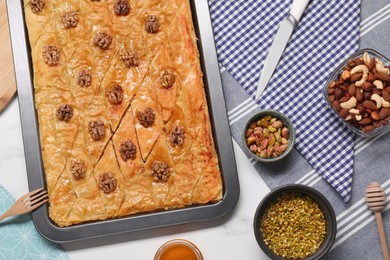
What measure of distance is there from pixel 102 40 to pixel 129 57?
16cm

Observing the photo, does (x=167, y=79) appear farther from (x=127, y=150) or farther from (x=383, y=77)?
(x=383, y=77)

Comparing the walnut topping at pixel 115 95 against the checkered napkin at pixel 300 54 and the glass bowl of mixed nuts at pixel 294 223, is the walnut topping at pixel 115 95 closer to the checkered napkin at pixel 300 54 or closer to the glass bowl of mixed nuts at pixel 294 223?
the checkered napkin at pixel 300 54

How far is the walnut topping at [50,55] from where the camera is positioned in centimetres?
285

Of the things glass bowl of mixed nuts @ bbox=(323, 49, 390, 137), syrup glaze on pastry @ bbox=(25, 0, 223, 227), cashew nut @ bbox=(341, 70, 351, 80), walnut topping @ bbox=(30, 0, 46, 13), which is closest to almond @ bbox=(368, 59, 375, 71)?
glass bowl of mixed nuts @ bbox=(323, 49, 390, 137)

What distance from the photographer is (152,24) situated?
2879 mm

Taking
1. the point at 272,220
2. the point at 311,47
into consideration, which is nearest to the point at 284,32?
the point at 311,47

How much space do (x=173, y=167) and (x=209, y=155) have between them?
0.61 ft

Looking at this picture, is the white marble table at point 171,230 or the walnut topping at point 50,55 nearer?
the walnut topping at point 50,55

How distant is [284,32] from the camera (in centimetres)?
302

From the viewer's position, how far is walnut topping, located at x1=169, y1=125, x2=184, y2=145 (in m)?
2.84

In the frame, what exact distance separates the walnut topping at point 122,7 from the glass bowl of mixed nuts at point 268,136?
82cm

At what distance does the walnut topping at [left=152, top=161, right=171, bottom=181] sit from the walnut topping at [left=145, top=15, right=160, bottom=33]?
0.65 meters

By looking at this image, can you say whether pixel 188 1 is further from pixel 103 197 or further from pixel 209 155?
Answer: pixel 103 197

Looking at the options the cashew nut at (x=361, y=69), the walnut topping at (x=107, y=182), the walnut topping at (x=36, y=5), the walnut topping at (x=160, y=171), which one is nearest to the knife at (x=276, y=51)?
the cashew nut at (x=361, y=69)
